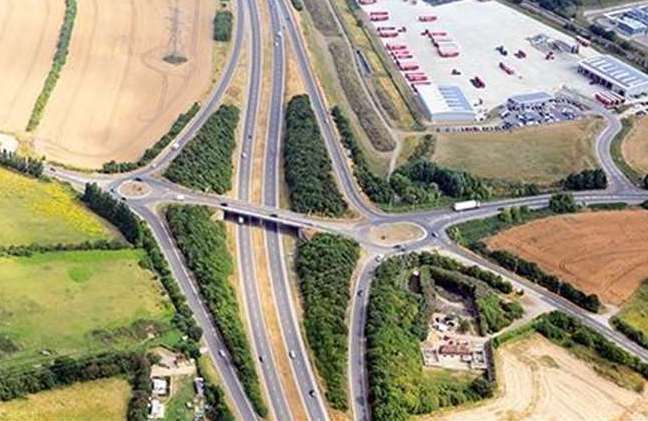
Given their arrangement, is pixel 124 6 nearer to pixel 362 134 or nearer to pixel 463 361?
pixel 362 134

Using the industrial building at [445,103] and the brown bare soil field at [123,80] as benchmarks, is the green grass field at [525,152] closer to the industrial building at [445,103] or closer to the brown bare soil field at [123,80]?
the industrial building at [445,103]

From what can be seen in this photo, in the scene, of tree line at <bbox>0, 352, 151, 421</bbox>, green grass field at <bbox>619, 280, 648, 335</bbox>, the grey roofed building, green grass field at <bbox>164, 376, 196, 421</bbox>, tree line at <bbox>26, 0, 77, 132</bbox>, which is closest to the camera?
tree line at <bbox>0, 352, 151, 421</bbox>

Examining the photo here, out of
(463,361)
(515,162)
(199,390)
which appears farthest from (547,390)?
(515,162)

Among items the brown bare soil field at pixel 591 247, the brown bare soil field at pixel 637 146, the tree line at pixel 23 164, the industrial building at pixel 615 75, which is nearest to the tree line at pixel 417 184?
the brown bare soil field at pixel 591 247

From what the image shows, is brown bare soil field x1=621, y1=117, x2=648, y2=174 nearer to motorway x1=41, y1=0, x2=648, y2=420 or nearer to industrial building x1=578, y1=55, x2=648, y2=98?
motorway x1=41, y1=0, x2=648, y2=420

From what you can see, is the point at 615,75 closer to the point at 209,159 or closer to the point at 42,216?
the point at 209,159

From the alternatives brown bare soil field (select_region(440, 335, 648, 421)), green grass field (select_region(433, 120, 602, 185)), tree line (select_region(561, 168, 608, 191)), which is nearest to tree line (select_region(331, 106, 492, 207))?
green grass field (select_region(433, 120, 602, 185))

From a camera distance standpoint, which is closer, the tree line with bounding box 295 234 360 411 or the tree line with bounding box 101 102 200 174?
the tree line with bounding box 295 234 360 411
